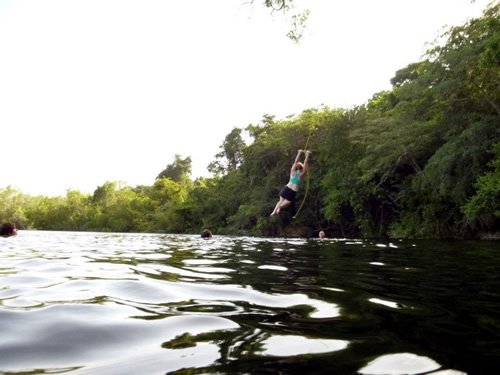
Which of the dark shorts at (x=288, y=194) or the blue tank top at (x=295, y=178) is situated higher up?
the blue tank top at (x=295, y=178)

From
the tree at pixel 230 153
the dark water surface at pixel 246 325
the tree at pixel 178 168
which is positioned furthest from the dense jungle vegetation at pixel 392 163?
the tree at pixel 178 168

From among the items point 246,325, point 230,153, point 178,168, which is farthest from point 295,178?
point 178,168

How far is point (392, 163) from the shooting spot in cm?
2056

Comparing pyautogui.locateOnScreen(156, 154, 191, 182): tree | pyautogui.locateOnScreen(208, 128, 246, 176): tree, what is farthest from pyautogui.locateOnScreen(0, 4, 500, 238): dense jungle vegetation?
pyautogui.locateOnScreen(156, 154, 191, 182): tree

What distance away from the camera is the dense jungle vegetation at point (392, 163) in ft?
49.8

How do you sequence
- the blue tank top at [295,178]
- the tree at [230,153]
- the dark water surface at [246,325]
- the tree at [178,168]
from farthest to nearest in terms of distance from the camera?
1. the tree at [178,168]
2. the tree at [230,153]
3. the blue tank top at [295,178]
4. the dark water surface at [246,325]

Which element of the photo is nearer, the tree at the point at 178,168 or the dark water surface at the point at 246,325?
the dark water surface at the point at 246,325

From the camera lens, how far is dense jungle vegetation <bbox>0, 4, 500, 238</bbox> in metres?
15.2

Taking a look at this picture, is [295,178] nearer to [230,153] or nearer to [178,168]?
[230,153]

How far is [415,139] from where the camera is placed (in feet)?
61.3

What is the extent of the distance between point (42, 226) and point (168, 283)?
241 feet

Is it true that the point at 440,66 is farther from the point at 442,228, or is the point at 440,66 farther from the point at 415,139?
the point at 442,228

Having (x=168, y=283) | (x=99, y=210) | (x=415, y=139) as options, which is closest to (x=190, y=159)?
(x=99, y=210)

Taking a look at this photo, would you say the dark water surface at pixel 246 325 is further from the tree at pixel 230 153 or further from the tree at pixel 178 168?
the tree at pixel 178 168
